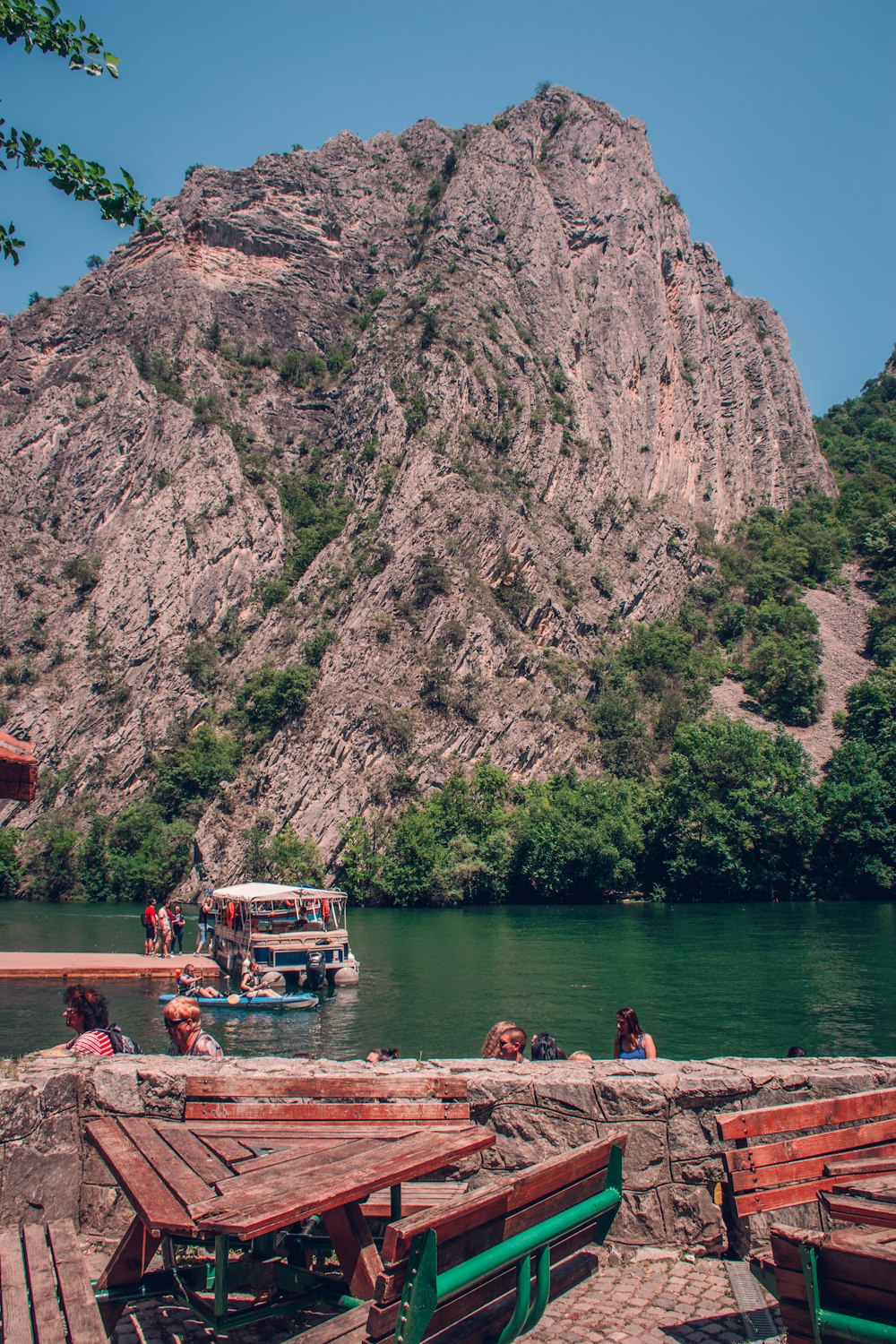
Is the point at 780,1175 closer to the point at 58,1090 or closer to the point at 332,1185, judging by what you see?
the point at 332,1185

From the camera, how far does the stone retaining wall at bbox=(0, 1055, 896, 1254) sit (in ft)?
21.8

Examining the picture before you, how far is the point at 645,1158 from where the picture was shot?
6.77 meters

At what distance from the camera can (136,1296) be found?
5.38m

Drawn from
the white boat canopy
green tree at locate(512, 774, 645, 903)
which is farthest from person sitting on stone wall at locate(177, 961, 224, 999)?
green tree at locate(512, 774, 645, 903)

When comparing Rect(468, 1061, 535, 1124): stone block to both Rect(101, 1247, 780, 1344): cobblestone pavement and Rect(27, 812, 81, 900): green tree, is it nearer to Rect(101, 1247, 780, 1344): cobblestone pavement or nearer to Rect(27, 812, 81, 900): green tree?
Rect(101, 1247, 780, 1344): cobblestone pavement

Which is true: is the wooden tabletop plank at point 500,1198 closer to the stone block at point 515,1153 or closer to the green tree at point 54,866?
the stone block at point 515,1153

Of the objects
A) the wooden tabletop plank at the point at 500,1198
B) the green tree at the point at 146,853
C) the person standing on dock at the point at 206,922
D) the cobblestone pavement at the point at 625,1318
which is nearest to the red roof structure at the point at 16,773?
the cobblestone pavement at the point at 625,1318

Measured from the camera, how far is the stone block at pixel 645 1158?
22.2ft

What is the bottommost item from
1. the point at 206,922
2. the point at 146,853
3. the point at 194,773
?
the point at 206,922

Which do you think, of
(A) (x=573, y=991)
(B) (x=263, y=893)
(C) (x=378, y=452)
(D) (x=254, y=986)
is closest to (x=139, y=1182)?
(A) (x=573, y=991)

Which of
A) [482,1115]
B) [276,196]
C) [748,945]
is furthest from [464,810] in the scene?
[276,196]

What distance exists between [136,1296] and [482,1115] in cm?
252

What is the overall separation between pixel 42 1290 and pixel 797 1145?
4.23 m

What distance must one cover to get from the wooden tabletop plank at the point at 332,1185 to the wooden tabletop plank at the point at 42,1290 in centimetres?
106
